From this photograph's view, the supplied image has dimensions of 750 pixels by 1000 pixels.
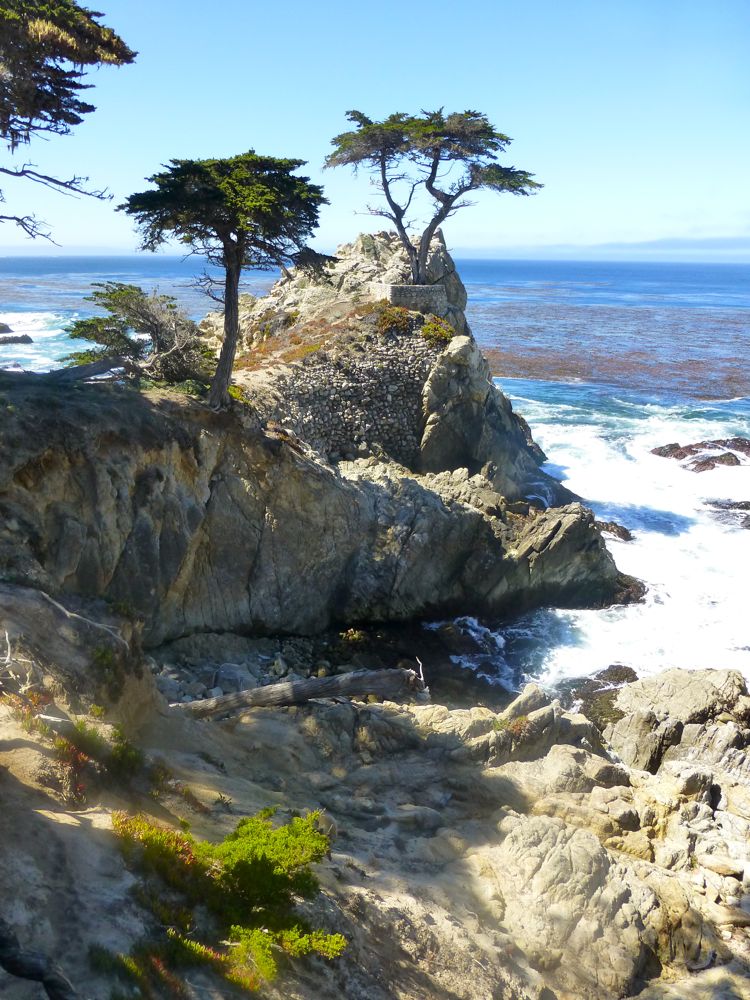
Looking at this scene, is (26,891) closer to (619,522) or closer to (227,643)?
(227,643)

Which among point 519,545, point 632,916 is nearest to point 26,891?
point 632,916

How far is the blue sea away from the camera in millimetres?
20781

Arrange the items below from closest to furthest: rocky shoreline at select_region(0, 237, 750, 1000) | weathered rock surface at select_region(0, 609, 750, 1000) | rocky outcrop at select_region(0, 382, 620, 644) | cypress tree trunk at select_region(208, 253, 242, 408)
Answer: weathered rock surface at select_region(0, 609, 750, 1000), rocky shoreline at select_region(0, 237, 750, 1000), rocky outcrop at select_region(0, 382, 620, 644), cypress tree trunk at select_region(208, 253, 242, 408)

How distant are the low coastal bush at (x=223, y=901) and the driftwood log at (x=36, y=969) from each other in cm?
60

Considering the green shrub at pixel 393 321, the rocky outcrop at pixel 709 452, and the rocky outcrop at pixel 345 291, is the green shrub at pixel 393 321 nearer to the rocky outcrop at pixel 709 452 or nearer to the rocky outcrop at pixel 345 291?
the rocky outcrop at pixel 345 291

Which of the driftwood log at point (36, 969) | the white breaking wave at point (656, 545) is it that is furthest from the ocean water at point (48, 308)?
the driftwood log at point (36, 969)

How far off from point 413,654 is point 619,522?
13208mm

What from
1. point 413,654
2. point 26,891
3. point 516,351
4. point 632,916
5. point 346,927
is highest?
point 516,351

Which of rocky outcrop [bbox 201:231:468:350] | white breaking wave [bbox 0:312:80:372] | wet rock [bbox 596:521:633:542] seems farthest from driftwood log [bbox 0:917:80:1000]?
white breaking wave [bbox 0:312:80:372]

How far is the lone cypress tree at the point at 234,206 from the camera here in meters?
16.3

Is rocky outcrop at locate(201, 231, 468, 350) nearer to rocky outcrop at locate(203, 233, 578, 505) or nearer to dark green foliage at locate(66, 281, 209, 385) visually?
rocky outcrop at locate(203, 233, 578, 505)

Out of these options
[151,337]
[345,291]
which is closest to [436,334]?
[345,291]

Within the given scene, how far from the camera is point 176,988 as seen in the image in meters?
5.10

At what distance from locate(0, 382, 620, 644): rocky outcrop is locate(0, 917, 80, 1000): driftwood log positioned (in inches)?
248
